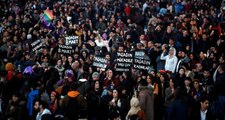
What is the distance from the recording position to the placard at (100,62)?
46.9 ft

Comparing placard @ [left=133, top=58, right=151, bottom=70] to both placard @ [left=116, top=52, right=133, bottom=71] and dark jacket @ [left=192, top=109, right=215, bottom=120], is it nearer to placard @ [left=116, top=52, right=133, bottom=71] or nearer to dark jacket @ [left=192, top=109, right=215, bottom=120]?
placard @ [left=116, top=52, right=133, bottom=71]

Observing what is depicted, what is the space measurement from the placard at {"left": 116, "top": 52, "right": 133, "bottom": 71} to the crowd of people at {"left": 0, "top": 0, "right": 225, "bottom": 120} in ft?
0.52

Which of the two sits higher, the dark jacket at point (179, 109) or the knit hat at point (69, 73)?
the knit hat at point (69, 73)

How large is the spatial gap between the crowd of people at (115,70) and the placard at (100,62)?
9 cm

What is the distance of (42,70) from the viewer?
1416 centimetres

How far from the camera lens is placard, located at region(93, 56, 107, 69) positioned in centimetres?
1429

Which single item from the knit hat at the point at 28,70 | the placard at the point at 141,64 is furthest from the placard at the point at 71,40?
the placard at the point at 141,64

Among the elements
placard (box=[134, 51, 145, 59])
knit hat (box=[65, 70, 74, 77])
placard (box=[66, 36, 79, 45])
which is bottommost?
knit hat (box=[65, 70, 74, 77])

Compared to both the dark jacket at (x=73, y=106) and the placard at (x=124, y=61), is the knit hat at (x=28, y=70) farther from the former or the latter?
the dark jacket at (x=73, y=106)

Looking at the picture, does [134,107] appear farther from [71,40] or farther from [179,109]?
[71,40]

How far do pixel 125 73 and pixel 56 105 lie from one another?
2.31m

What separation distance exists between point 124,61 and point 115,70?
1.38 ft

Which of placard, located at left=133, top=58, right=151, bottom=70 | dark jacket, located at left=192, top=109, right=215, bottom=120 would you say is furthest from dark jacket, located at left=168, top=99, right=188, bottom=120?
placard, located at left=133, top=58, right=151, bottom=70

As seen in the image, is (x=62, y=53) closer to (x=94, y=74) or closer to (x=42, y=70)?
(x=42, y=70)
